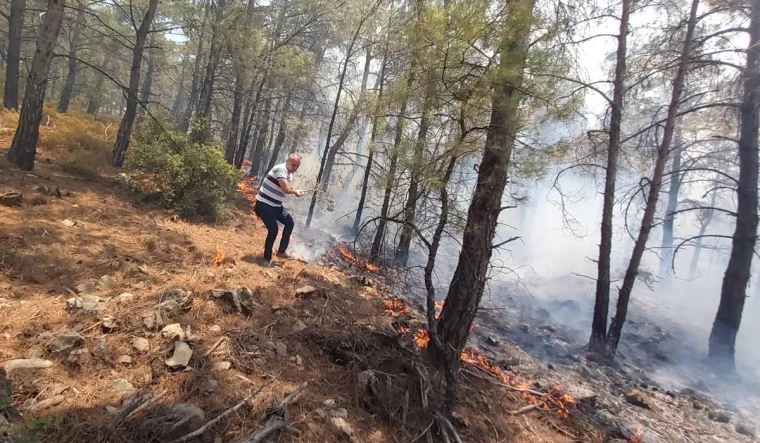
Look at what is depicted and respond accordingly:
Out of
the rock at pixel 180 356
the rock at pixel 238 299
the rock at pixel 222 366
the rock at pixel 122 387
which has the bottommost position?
the rock at pixel 122 387

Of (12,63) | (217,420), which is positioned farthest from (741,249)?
(12,63)

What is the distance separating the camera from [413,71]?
3.70 m

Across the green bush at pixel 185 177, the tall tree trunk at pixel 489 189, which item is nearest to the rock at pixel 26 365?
the tall tree trunk at pixel 489 189

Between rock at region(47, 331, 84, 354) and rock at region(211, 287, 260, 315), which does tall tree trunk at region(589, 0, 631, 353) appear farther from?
rock at region(47, 331, 84, 354)

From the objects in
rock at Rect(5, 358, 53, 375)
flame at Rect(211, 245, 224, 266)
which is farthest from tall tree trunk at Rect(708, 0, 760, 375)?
rock at Rect(5, 358, 53, 375)

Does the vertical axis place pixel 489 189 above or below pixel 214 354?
above

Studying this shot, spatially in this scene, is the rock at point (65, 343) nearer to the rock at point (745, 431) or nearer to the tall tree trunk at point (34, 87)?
the tall tree trunk at point (34, 87)

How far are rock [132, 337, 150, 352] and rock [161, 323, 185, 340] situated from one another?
0.49 ft

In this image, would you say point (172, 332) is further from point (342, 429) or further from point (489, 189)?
point (489, 189)

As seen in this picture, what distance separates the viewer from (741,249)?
8016 millimetres

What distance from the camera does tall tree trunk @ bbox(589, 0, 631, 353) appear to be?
7.08 metres

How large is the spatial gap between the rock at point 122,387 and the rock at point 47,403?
0.89 feet

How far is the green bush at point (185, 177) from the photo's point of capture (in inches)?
294

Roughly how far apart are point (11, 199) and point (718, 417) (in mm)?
10248
